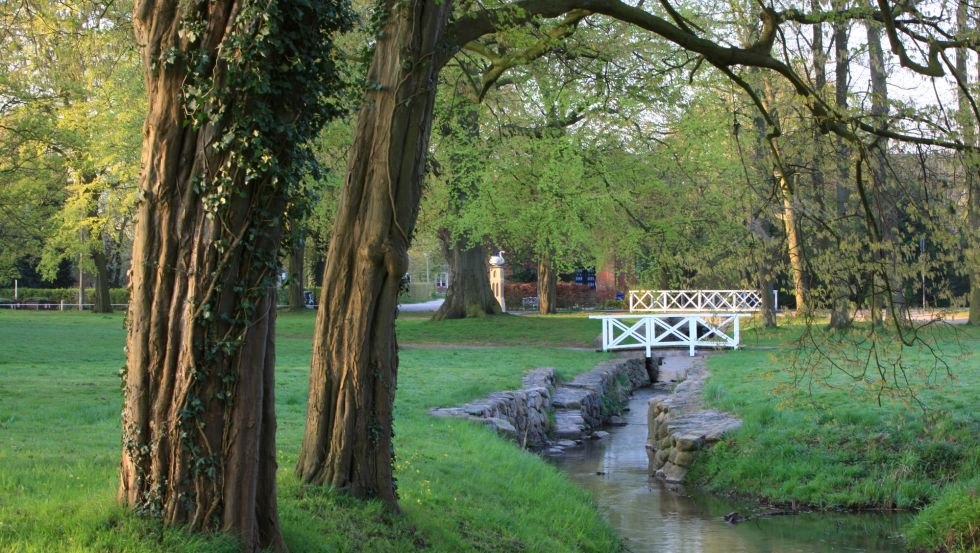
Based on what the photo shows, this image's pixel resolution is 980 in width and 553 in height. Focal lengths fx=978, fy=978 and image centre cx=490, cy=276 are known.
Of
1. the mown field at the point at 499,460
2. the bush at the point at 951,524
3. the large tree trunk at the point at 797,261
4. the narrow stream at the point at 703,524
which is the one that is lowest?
Answer: the narrow stream at the point at 703,524

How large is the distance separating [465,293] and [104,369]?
1759cm

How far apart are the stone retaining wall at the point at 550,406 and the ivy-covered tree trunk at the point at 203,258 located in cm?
844

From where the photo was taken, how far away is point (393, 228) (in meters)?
7.25

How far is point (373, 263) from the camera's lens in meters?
7.30

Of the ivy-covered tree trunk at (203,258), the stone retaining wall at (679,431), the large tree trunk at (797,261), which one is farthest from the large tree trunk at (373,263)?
the stone retaining wall at (679,431)

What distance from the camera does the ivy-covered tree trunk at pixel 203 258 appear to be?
17.7 feet

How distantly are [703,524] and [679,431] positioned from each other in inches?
129

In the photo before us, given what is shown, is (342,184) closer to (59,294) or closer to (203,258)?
(203,258)

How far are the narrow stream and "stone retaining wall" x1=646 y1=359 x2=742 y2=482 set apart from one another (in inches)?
14.3

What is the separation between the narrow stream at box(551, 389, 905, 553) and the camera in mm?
10477

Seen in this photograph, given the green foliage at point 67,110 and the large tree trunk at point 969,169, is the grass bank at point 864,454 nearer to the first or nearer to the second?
the large tree trunk at point 969,169

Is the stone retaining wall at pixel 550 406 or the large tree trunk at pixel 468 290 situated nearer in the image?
the stone retaining wall at pixel 550 406

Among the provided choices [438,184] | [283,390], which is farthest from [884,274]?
[438,184]

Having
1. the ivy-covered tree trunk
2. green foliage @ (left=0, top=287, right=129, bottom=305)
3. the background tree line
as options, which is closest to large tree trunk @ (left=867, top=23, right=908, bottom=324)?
the background tree line
